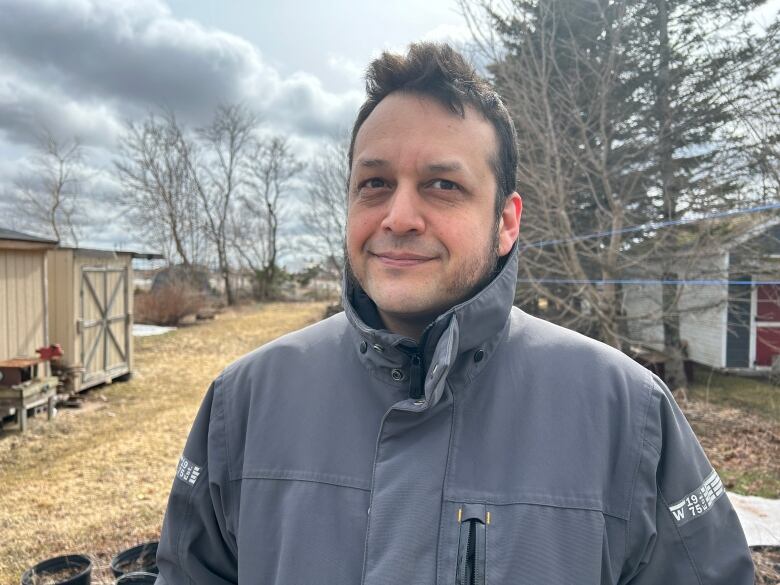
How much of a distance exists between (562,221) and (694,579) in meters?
8.04

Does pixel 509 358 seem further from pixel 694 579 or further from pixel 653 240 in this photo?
pixel 653 240

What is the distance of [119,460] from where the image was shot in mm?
6504

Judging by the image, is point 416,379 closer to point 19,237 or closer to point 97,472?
point 97,472

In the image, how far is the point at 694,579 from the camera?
3.95 ft

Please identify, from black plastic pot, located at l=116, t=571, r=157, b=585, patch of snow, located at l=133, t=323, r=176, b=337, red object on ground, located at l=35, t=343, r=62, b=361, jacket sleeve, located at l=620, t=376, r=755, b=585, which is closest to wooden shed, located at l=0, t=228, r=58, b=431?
red object on ground, located at l=35, t=343, r=62, b=361

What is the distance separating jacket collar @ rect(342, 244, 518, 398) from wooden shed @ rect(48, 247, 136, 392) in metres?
9.34

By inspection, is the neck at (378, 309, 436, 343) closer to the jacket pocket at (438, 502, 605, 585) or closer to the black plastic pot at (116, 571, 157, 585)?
the jacket pocket at (438, 502, 605, 585)

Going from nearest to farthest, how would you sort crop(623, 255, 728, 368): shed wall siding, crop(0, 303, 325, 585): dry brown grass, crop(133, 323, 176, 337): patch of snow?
crop(0, 303, 325, 585): dry brown grass → crop(623, 255, 728, 368): shed wall siding → crop(133, 323, 176, 337): patch of snow

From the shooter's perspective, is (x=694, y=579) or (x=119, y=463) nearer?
(x=694, y=579)

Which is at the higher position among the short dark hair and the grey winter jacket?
the short dark hair

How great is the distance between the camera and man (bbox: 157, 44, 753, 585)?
1.14 metres

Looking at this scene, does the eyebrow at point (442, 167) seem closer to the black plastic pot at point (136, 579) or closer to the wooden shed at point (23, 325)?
the black plastic pot at point (136, 579)

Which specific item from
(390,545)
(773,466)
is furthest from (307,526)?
(773,466)

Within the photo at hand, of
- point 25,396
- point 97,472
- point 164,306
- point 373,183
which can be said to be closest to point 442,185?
point 373,183
